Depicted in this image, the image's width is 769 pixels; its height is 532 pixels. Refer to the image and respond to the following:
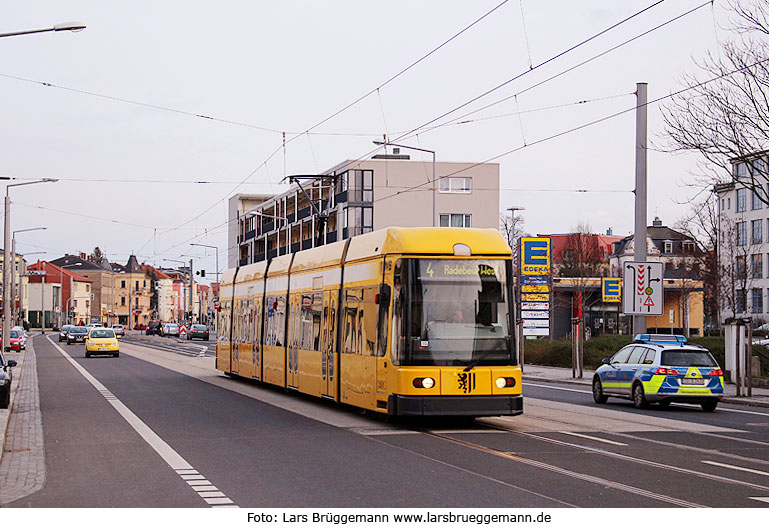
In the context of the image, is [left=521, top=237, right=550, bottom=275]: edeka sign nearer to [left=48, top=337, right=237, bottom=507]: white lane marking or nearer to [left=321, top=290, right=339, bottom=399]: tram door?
[left=48, top=337, right=237, bottom=507]: white lane marking

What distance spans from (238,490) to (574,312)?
67.2 m

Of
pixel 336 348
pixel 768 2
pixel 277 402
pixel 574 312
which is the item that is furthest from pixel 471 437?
pixel 574 312

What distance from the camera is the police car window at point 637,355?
80.4 feet

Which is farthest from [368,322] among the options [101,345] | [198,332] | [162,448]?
[198,332]

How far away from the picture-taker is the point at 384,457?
13242 millimetres

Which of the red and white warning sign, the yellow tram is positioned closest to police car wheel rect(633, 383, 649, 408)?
the yellow tram

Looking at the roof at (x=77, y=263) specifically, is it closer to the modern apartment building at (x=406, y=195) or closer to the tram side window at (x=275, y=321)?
the modern apartment building at (x=406, y=195)

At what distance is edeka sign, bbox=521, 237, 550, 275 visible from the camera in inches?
1524

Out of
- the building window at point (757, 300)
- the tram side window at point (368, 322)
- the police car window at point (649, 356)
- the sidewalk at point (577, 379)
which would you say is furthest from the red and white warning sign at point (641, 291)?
the building window at point (757, 300)

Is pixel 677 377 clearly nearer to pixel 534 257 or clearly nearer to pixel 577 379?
pixel 577 379

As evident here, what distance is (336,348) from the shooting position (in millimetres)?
20359

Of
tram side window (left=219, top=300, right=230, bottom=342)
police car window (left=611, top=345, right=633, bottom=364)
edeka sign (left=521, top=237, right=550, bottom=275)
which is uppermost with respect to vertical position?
edeka sign (left=521, top=237, right=550, bottom=275)

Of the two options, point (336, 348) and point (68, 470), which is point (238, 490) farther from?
point (336, 348)

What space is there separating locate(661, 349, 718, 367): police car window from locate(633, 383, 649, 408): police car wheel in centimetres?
90
